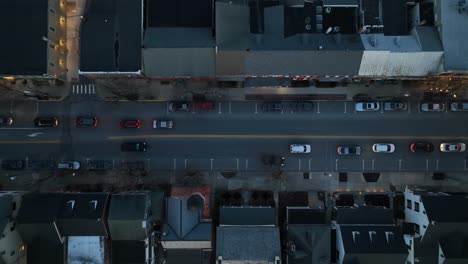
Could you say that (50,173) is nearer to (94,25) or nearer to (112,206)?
(112,206)

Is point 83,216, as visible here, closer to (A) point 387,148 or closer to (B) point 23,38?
(B) point 23,38

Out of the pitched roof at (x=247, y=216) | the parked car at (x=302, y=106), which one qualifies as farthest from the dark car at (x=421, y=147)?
the pitched roof at (x=247, y=216)

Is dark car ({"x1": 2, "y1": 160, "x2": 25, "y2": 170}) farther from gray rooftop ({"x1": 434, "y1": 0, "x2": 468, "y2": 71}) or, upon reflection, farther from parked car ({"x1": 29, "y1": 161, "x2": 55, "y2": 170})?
gray rooftop ({"x1": 434, "y1": 0, "x2": 468, "y2": 71})

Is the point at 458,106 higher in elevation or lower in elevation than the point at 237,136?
higher

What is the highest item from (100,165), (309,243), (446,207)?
(100,165)

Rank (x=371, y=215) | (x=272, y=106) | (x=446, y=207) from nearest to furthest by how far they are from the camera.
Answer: (x=446, y=207), (x=371, y=215), (x=272, y=106)

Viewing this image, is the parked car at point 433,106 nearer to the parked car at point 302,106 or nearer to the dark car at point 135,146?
the parked car at point 302,106

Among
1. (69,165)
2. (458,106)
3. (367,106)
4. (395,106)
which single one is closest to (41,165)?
(69,165)
